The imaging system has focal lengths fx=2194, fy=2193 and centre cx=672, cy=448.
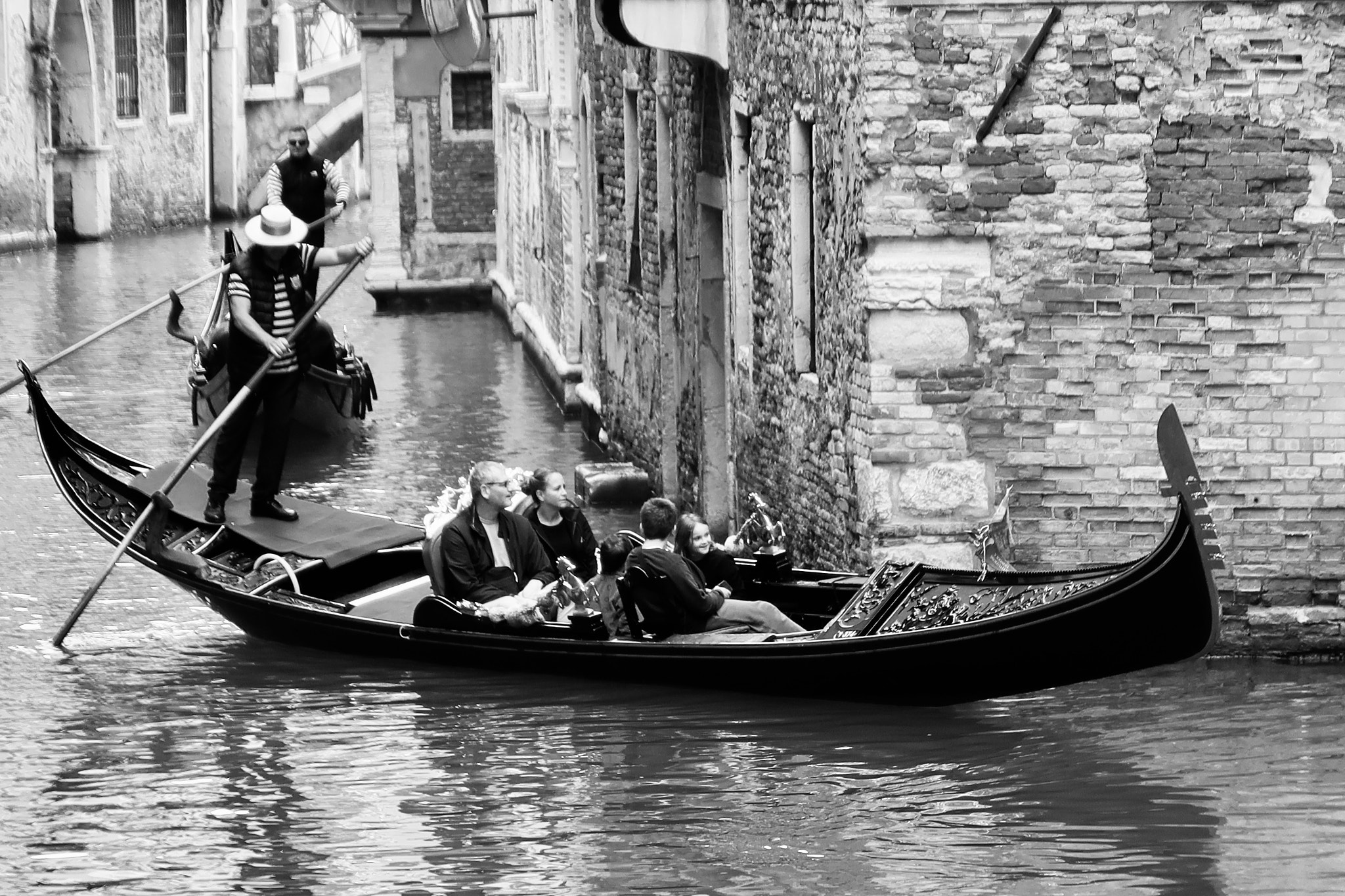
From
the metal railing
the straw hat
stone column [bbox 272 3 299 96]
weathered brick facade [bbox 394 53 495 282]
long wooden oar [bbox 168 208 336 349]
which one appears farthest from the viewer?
stone column [bbox 272 3 299 96]

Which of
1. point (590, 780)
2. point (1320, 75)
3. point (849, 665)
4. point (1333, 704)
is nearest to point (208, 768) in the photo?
point (590, 780)

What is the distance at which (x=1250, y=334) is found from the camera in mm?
7598

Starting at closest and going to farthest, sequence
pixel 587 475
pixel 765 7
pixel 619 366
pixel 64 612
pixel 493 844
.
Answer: pixel 493 844 < pixel 765 7 < pixel 64 612 < pixel 587 475 < pixel 619 366

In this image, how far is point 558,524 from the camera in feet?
27.4

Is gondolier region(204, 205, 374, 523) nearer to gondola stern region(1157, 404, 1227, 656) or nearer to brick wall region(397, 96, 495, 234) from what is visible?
gondola stern region(1157, 404, 1227, 656)

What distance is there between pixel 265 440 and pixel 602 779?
115 inches

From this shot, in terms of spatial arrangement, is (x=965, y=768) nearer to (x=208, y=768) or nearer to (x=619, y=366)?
(x=208, y=768)

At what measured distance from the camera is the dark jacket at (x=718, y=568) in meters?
7.70

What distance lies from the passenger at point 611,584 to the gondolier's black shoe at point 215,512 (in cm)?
194

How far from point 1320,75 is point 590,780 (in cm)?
340

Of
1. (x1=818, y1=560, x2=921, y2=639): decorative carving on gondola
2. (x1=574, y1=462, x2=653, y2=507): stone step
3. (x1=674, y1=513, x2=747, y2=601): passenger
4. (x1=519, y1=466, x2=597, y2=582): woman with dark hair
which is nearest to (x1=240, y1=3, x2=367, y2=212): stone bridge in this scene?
(x1=574, y1=462, x2=653, y2=507): stone step

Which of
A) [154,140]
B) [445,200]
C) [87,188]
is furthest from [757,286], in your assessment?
[154,140]

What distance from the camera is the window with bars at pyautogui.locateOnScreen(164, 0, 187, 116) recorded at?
30953 mm

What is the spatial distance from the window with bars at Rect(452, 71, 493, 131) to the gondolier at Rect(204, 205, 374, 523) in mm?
12091
